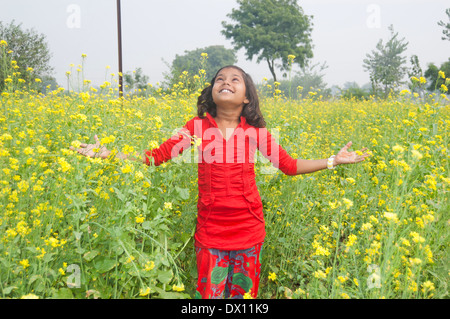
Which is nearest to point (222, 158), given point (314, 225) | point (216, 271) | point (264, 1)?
point (216, 271)

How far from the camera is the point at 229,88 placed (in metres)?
1.98

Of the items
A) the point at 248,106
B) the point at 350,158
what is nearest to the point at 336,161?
the point at 350,158

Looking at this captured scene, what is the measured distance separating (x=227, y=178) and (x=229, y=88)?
536mm

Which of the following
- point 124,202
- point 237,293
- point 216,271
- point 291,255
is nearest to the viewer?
point 124,202

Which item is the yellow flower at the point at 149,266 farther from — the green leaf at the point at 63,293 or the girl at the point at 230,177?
the girl at the point at 230,177

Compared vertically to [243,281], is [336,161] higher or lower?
higher

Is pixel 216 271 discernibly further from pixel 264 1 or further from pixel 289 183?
pixel 264 1

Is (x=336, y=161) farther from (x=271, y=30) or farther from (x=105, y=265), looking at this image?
(x=271, y=30)

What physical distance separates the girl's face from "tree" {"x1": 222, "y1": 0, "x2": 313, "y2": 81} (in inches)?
1228

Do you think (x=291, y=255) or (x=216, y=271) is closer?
(x=216, y=271)

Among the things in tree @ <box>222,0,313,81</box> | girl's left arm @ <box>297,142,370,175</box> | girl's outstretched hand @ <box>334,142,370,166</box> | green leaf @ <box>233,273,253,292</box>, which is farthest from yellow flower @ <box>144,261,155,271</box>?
tree @ <box>222,0,313,81</box>

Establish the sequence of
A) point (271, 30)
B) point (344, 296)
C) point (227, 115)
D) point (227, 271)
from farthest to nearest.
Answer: point (271, 30) < point (227, 115) < point (227, 271) < point (344, 296)

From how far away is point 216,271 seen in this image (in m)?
1.92
